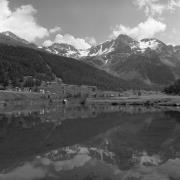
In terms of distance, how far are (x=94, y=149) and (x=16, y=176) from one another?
12755mm

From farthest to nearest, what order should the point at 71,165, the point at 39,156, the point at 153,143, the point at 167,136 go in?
the point at 167,136 → the point at 153,143 → the point at 39,156 → the point at 71,165

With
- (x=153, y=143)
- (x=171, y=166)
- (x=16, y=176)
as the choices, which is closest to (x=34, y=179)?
(x=16, y=176)

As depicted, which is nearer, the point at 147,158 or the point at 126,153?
the point at 147,158

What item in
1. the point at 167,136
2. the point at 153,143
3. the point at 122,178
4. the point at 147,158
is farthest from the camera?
the point at 167,136

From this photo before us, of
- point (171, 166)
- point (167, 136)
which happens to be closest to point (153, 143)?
point (167, 136)

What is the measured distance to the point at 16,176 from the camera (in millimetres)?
22750

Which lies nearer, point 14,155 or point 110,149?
point 14,155

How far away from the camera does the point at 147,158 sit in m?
28.3

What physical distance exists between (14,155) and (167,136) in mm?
22739

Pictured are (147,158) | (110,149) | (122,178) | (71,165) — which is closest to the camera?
(122,178)

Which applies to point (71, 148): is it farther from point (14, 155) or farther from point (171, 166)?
point (171, 166)

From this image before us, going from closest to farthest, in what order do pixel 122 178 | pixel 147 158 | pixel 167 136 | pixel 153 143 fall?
pixel 122 178 < pixel 147 158 < pixel 153 143 < pixel 167 136

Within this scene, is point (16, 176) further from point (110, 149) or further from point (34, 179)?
point (110, 149)

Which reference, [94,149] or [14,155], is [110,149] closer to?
[94,149]
